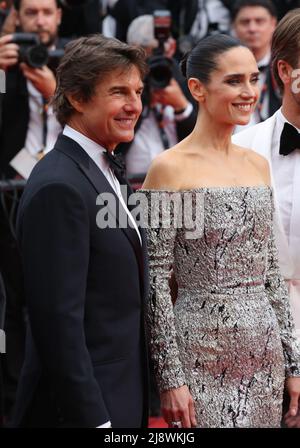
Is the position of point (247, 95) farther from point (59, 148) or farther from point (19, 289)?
point (19, 289)

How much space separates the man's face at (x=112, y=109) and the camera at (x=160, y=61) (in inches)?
85.0

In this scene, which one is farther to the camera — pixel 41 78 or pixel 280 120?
pixel 41 78

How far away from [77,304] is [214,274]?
0.54 m

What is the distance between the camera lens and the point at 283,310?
2.67 m

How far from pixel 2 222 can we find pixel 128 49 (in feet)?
7.00

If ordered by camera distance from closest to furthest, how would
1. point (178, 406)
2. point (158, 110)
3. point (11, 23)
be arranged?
1. point (178, 406)
2. point (158, 110)
3. point (11, 23)

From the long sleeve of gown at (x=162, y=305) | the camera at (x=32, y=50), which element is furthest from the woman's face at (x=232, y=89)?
the camera at (x=32, y=50)

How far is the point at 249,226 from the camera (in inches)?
99.8

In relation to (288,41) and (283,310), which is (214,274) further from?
(288,41)

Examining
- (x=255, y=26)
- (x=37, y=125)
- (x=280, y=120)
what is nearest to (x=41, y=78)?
(x=37, y=125)

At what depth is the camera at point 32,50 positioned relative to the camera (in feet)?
14.0

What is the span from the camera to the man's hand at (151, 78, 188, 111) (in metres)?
4.47

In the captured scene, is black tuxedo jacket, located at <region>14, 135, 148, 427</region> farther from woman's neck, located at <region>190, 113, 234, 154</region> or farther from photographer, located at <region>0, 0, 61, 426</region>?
photographer, located at <region>0, 0, 61, 426</region>
